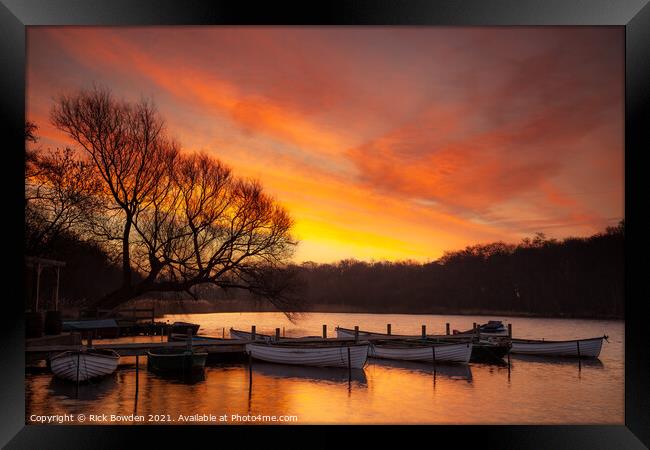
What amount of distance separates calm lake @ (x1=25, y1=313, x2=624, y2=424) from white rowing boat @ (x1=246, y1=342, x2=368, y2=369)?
363 millimetres

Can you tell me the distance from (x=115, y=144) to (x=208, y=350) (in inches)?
308

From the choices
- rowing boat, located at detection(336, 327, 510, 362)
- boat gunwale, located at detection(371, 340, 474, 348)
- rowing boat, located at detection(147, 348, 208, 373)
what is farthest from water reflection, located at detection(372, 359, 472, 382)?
rowing boat, located at detection(147, 348, 208, 373)

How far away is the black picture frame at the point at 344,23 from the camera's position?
7551mm

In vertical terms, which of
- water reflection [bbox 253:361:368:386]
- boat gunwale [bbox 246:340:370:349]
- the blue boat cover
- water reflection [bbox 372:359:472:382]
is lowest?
water reflection [bbox 372:359:472:382]

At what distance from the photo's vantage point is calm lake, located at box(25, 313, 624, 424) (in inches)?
534

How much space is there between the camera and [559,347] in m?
25.8

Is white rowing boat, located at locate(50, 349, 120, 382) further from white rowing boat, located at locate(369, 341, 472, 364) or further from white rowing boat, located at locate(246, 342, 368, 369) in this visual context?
white rowing boat, located at locate(369, 341, 472, 364)

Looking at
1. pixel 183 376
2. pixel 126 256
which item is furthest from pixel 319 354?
pixel 126 256

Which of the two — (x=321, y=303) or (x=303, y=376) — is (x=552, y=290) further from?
(x=303, y=376)

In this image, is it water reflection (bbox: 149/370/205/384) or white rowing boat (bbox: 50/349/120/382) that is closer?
white rowing boat (bbox: 50/349/120/382)

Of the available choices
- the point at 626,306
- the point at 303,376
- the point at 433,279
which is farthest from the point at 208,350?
the point at 433,279

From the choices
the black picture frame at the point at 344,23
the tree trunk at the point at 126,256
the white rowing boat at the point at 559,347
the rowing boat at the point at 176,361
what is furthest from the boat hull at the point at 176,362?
the white rowing boat at the point at 559,347

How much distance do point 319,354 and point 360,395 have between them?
3916mm

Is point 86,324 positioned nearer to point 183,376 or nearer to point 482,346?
point 183,376
